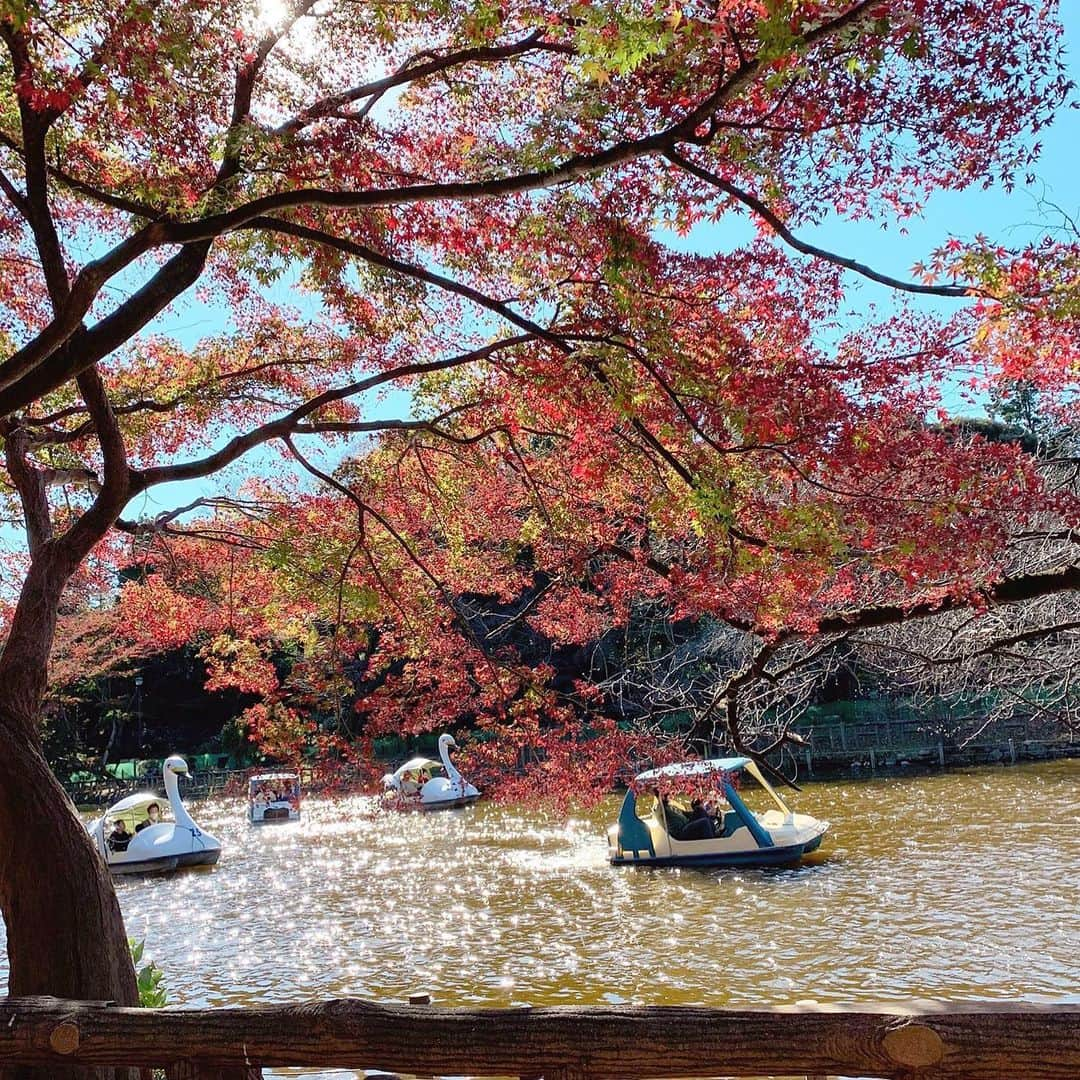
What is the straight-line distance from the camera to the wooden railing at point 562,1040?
6.70 feet

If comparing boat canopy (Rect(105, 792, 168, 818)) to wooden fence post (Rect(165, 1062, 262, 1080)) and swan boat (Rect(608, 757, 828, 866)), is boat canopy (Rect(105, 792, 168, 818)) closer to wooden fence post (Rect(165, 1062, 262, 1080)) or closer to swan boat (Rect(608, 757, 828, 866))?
swan boat (Rect(608, 757, 828, 866))

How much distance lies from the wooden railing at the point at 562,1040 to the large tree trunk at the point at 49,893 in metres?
1.74

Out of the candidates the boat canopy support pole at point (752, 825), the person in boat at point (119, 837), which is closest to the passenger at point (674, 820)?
the boat canopy support pole at point (752, 825)

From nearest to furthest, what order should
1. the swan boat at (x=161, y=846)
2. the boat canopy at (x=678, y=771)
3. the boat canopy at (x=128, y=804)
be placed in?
the boat canopy at (x=678, y=771)
the swan boat at (x=161, y=846)
the boat canopy at (x=128, y=804)

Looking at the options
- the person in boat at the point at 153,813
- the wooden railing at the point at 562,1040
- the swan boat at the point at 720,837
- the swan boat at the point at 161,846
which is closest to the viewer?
the wooden railing at the point at 562,1040

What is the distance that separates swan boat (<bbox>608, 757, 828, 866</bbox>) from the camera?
14281mm

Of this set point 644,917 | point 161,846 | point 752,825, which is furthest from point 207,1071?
point 161,846

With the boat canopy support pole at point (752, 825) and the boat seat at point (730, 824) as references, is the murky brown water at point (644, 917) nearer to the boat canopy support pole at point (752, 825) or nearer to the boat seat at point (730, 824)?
the boat canopy support pole at point (752, 825)

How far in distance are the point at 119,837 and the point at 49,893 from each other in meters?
15.9

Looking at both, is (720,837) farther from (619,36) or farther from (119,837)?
(619,36)

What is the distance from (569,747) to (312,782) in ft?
6.69

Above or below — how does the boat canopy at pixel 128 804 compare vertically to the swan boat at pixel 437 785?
above

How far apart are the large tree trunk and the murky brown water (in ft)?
11.0

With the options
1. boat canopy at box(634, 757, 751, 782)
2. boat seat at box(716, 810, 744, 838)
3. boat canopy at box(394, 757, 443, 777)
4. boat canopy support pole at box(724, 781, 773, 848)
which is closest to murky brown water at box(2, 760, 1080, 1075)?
boat canopy support pole at box(724, 781, 773, 848)
